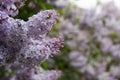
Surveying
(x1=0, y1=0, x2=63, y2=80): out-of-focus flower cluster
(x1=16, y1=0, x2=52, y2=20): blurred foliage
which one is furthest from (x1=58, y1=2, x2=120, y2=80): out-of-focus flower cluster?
(x1=0, y1=0, x2=63, y2=80): out-of-focus flower cluster

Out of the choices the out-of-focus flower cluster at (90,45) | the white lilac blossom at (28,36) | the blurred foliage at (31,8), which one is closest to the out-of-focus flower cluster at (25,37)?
the white lilac blossom at (28,36)

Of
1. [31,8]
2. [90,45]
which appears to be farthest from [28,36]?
[90,45]

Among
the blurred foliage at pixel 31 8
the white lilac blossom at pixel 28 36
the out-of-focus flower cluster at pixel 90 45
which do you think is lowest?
the white lilac blossom at pixel 28 36

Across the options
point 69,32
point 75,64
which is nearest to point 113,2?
point 69,32

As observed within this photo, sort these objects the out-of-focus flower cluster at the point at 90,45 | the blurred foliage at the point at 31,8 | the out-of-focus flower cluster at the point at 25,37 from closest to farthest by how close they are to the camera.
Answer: the out-of-focus flower cluster at the point at 25,37 → the blurred foliage at the point at 31,8 → the out-of-focus flower cluster at the point at 90,45

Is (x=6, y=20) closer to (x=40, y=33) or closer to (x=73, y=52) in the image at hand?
(x=40, y=33)

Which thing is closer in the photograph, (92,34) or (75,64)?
(75,64)

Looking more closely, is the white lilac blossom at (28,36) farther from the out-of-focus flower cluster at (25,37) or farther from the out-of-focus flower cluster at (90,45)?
the out-of-focus flower cluster at (90,45)

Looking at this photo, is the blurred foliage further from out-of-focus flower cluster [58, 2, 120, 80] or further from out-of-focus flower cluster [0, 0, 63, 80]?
out-of-focus flower cluster [58, 2, 120, 80]
